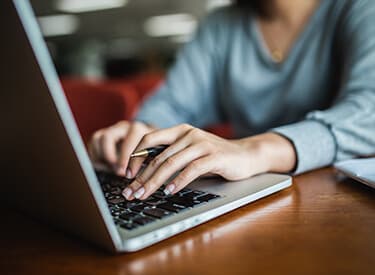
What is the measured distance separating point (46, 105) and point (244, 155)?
292 mm

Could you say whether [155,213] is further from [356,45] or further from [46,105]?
[356,45]

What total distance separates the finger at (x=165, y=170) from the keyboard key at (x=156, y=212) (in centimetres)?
4

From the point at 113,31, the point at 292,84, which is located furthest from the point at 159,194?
the point at 113,31

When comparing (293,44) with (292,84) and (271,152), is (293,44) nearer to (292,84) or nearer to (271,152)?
(292,84)

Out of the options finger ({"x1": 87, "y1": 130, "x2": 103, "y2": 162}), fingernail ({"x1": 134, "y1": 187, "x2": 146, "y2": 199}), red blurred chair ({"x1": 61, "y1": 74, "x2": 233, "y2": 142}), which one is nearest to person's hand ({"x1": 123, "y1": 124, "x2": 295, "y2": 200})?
fingernail ({"x1": 134, "y1": 187, "x2": 146, "y2": 199})

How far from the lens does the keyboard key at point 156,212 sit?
0.43 metres

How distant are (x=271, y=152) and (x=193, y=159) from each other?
0.42ft

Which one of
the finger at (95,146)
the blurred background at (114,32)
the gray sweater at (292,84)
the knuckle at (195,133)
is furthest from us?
the blurred background at (114,32)

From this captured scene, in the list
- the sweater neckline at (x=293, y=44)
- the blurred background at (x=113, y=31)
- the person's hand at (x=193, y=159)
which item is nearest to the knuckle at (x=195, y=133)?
the person's hand at (x=193, y=159)

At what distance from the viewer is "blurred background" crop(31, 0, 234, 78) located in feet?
31.2

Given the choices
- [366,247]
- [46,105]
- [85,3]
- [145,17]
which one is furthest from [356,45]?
[145,17]

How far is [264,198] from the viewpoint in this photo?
52 cm

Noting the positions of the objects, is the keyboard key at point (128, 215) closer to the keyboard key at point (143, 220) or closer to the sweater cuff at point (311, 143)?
the keyboard key at point (143, 220)

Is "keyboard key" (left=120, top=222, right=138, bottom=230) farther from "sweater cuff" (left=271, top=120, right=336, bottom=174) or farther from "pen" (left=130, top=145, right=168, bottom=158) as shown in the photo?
"sweater cuff" (left=271, top=120, right=336, bottom=174)
